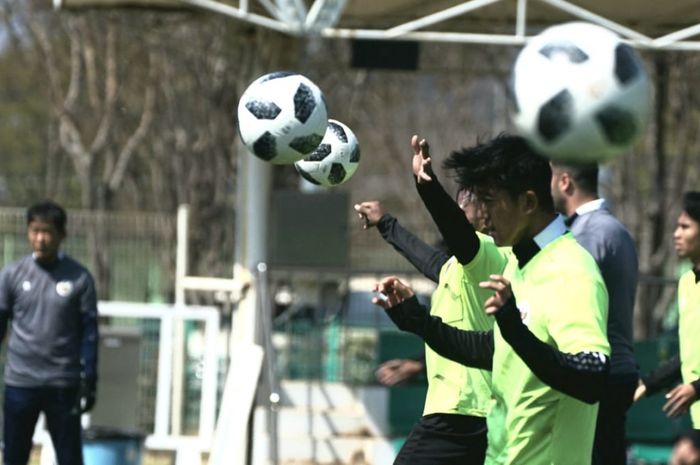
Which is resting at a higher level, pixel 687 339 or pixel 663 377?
pixel 687 339

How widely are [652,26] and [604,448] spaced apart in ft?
26.2

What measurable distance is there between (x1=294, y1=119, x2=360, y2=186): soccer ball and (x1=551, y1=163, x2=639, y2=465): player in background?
0.98 m

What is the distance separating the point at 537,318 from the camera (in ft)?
15.5

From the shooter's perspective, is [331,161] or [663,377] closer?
[331,161]

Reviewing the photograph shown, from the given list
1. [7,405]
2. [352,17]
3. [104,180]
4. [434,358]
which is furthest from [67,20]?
[434,358]

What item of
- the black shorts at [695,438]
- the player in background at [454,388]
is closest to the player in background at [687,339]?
the player in background at [454,388]

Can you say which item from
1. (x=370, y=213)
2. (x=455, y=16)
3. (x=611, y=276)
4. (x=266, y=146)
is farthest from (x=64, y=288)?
(x=266, y=146)

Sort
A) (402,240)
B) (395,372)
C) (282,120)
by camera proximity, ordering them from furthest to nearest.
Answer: (395,372) → (402,240) → (282,120)

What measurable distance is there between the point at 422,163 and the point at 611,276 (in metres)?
1.73

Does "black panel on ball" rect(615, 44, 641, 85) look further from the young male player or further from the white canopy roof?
the white canopy roof

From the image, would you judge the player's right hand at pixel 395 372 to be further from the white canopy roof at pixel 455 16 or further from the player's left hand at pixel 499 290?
the white canopy roof at pixel 455 16

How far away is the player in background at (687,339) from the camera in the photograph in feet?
24.4

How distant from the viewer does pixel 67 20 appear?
25656 mm

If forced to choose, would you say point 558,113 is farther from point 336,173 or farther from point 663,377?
point 663,377
